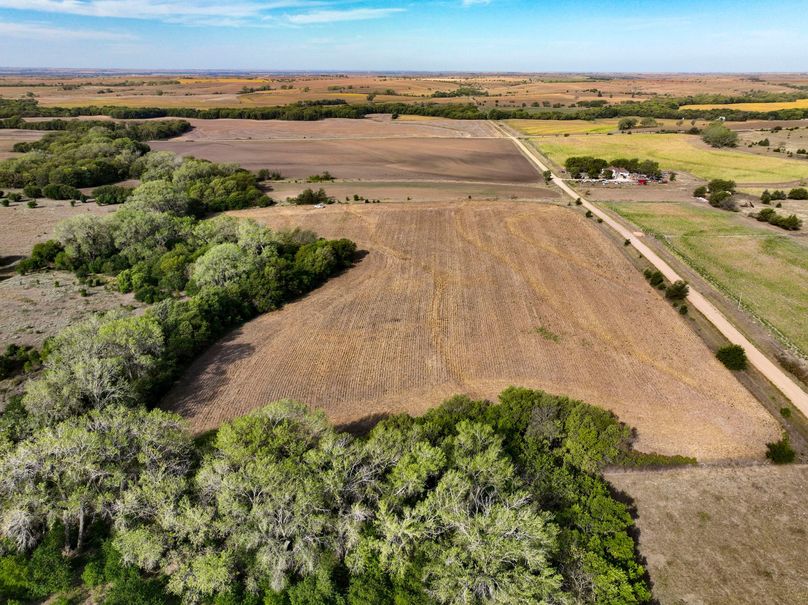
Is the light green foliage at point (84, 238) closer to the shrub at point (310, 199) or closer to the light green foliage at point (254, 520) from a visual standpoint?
the shrub at point (310, 199)

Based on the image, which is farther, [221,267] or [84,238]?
[84,238]

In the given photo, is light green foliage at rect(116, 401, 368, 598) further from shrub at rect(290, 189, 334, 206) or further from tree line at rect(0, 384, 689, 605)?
shrub at rect(290, 189, 334, 206)

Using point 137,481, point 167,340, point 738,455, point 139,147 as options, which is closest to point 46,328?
point 167,340

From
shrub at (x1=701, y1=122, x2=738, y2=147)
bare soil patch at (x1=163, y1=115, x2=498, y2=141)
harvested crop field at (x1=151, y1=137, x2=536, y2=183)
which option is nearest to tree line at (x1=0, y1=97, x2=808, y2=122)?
bare soil patch at (x1=163, y1=115, x2=498, y2=141)

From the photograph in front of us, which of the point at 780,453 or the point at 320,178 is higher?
the point at 320,178

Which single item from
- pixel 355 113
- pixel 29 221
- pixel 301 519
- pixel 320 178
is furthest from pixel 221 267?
pixel 355 113

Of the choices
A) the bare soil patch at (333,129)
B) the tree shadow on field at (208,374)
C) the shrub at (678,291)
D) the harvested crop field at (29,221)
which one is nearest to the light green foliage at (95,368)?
the tree shadow on field at (208,374)

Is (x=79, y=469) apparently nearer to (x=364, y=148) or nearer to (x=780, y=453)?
(x=780, y=453)
